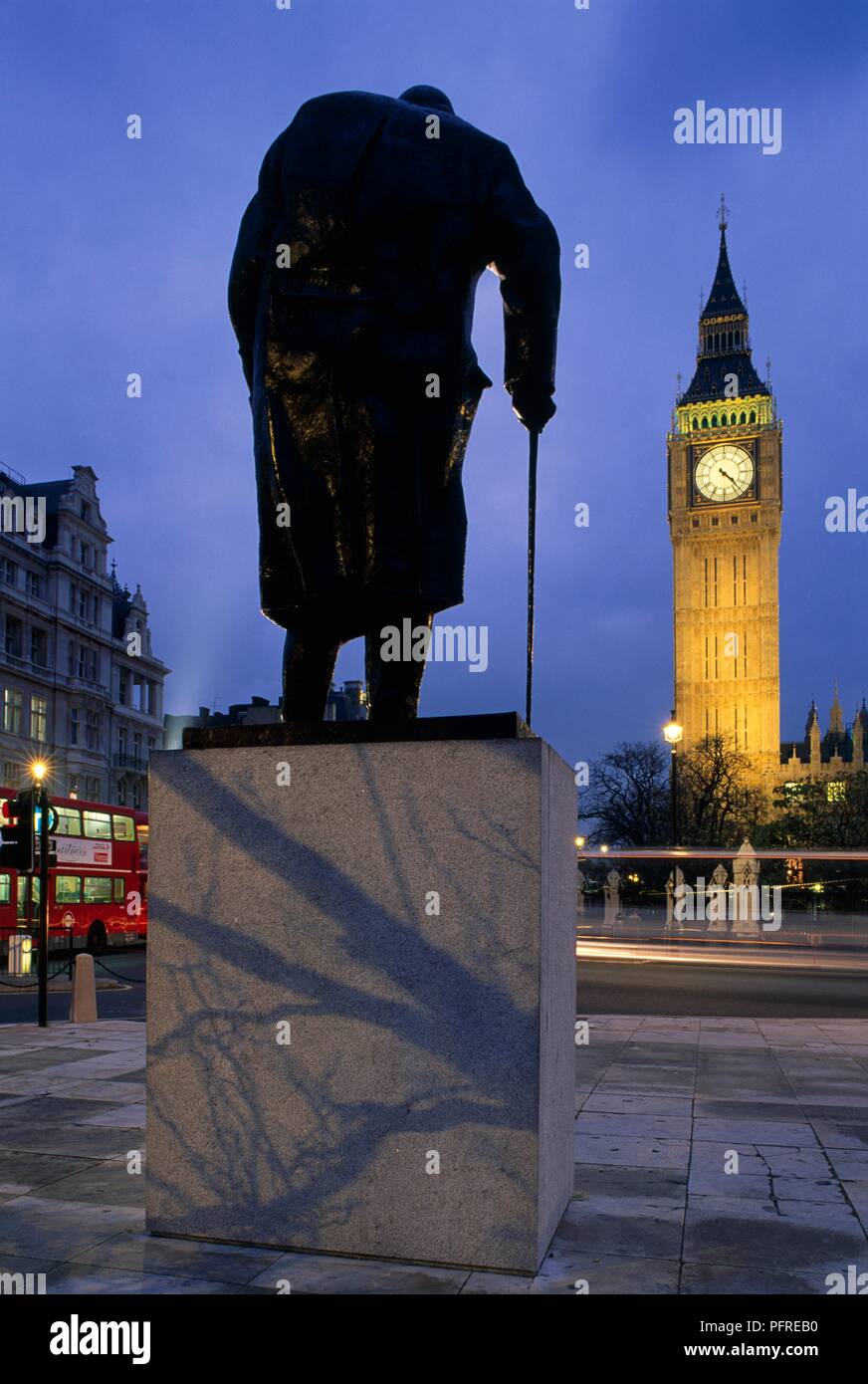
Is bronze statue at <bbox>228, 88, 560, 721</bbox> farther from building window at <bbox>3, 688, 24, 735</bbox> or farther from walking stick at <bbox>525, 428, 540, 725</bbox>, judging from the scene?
building window at <bbox>3, 688, 24, 735</bbox>

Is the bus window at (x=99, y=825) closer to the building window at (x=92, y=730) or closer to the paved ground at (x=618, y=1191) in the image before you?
the paved ground at (x=618, y=1191)

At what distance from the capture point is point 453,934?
4297 mm

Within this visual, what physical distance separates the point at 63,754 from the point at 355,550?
57489mm

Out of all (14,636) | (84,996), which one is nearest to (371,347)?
(84,996)

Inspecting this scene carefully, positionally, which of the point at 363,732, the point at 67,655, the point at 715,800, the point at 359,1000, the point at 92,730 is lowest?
the point at 359,1000

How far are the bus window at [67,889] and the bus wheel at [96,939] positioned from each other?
1.15 metres

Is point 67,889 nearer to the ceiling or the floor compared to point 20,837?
nearer to the floor

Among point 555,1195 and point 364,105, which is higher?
point 364,105

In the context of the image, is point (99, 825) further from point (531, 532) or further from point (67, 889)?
point (531, 532)

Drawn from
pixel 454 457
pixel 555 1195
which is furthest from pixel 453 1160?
pixel 454 457

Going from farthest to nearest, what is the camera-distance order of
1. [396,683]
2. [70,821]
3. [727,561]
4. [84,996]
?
[727,561] < [70,821] < [84,996] < [396,683]

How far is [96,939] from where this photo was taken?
28328mm

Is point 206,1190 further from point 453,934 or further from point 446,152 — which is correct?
point 446,152

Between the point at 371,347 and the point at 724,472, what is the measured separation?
4760 inches
